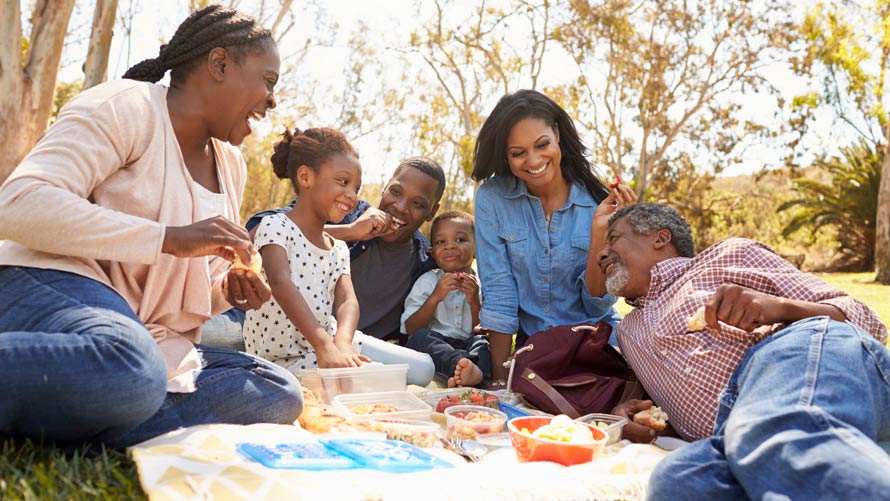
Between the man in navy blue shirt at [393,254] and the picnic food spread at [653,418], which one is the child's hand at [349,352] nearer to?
the man in navy blue shirt at [393,254]

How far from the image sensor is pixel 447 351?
15.3ft

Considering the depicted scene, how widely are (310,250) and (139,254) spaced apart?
1.63 metres

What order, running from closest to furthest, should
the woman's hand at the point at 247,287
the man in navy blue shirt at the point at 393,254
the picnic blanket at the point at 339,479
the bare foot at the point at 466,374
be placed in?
the picnic blanket at the point at 339,479 < the woman's hand at the point at 247,287 < the bare foot at the point at 466,374 < the man in navy blue shirt at the point at 393,254

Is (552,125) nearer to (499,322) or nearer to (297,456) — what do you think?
(499,322)

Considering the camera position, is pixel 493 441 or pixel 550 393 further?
pixel 550 393

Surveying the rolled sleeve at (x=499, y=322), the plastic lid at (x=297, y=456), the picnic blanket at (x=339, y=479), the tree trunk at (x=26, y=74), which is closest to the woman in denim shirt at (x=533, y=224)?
the rolled sleeve at (x=499, y=322)

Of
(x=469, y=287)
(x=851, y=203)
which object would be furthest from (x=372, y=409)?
(x=851, y=203)

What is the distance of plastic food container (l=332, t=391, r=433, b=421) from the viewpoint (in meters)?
3.12

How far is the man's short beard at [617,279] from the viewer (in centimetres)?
343

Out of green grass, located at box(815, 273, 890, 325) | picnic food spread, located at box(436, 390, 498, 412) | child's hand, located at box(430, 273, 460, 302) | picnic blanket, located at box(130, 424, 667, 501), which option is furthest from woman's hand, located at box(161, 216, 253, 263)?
green grass, located at box(815, 273, 890, 325)

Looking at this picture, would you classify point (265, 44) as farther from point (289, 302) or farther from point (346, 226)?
point (346, 226)

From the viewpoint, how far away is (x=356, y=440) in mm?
2576

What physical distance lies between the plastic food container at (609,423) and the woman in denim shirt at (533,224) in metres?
1.15

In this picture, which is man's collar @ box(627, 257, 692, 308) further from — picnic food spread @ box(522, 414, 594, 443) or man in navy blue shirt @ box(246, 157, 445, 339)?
man in navy blue shirt @ box(246, 157, 445, 339)
